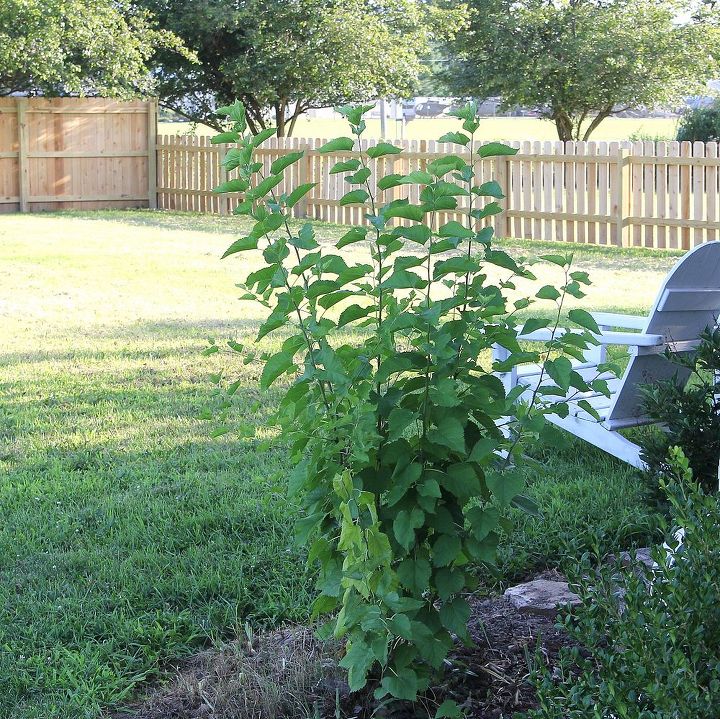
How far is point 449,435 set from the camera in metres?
2.44

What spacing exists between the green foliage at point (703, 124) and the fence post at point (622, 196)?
5921 mm

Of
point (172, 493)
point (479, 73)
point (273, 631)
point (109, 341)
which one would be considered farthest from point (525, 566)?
point (479, 73)

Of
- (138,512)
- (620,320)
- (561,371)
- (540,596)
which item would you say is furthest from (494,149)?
(620,320)

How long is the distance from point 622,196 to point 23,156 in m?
11.8

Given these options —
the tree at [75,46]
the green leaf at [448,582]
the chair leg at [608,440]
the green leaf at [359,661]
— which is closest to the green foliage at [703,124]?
the tree at [75,46]

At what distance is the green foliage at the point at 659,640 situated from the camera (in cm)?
184

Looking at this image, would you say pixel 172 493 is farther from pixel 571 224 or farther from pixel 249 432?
pixel 571 224

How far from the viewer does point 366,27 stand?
21.4 metres

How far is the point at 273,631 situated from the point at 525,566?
0.98 meters

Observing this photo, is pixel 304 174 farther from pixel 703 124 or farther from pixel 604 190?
pixel 703 124

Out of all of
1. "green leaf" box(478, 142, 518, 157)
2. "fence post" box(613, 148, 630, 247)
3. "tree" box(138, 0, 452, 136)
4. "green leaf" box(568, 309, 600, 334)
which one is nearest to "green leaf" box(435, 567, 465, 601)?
"green leaf" box(568, 309, 600, 334)

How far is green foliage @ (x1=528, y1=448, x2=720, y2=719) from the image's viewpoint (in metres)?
1.84

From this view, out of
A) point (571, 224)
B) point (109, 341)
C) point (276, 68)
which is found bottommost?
point (109, 341)

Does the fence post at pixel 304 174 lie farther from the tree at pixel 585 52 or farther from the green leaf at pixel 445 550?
the green leaf at pixel 445 550
